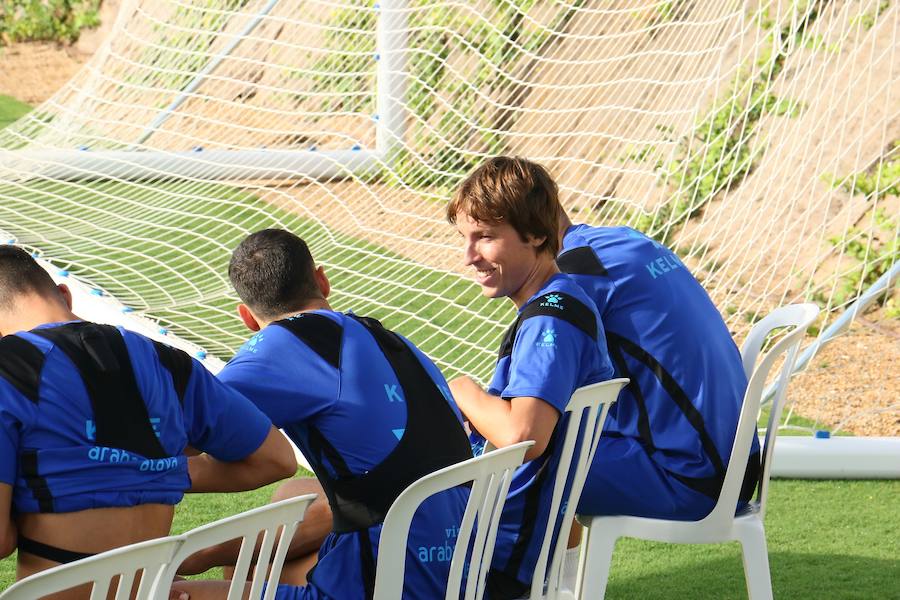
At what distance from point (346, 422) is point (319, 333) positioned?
6.7 inches

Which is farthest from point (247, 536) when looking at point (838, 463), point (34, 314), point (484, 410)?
point (838, 463)

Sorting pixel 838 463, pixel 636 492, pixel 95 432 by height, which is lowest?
pixel 838 463

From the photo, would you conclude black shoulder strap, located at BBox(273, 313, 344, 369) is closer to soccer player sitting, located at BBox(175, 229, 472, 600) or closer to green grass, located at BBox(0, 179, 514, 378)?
soccer player sitting, located at BBox(175, 229, 472, 600)

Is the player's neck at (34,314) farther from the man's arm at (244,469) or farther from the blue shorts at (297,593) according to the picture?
the blue shorts at (297,593)

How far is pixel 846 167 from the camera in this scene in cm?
711

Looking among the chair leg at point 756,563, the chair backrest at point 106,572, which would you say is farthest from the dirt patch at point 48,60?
the chair backrest at point 106,572

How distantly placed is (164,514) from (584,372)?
0.86 m

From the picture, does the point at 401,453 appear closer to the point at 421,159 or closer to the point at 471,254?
the point at 471,254

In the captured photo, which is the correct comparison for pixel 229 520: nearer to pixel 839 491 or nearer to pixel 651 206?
pixel 839 491

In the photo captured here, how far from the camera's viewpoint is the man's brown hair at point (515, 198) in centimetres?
266

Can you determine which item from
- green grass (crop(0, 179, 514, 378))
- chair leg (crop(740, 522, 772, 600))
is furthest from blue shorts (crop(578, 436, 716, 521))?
green grass (crop(0, 179, 514, 378))

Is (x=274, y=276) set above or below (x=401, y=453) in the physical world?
above

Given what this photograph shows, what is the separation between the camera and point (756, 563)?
2.83 metres

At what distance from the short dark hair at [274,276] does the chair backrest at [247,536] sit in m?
0.75
